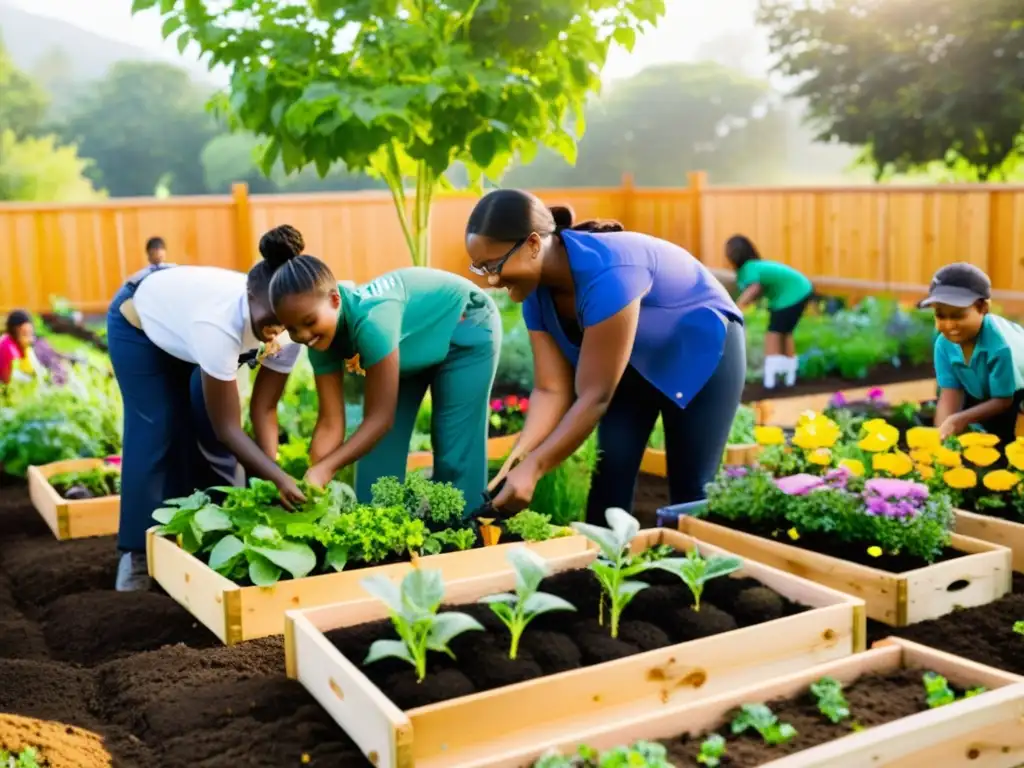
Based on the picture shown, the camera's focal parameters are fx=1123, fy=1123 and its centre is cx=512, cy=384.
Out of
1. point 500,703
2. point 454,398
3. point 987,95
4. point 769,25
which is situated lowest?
point 500,703

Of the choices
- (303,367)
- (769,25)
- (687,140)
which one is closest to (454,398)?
(303,367)

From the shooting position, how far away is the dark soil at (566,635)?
2887 mm

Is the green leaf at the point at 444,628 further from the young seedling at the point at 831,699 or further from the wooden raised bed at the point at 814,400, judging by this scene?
the wooden raised bed at the point at 814,400

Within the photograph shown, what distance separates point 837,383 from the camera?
9281 millimetres

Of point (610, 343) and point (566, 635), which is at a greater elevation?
point (610, 343)

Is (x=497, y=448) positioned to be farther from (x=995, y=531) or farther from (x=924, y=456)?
(x=995, y=531)

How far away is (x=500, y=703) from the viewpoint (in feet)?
9.04

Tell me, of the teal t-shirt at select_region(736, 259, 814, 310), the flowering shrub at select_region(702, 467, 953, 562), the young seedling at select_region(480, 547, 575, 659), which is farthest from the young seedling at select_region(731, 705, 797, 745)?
the teal t-shirt at select_region(736, 259, 814, 310)

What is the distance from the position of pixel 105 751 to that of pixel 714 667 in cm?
164

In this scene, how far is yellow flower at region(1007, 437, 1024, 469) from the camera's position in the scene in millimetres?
4316

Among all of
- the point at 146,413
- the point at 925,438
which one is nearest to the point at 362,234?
the point at 146,413

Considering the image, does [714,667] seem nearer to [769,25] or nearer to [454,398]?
[454,398]

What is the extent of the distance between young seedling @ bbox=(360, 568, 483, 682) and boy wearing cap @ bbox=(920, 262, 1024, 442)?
2712 millimetres

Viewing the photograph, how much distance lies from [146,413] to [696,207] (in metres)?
13.9
